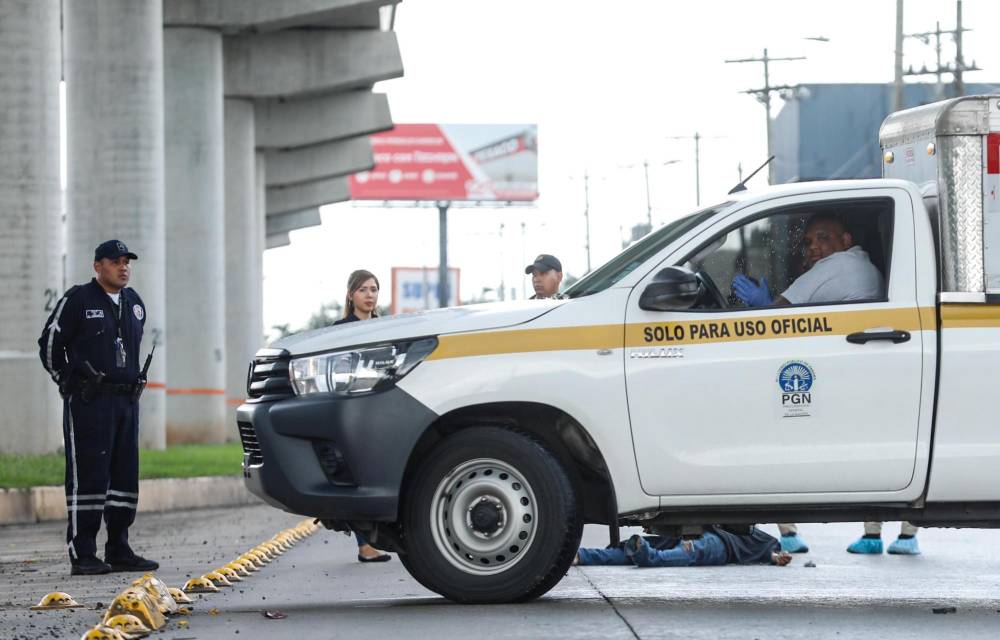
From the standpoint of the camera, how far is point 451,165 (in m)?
96.4

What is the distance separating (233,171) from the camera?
47.7 metres

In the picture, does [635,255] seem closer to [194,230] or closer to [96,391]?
[96,391]

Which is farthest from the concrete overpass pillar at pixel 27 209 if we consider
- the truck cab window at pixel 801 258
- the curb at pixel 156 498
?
the truck cab window at pixel 801 258

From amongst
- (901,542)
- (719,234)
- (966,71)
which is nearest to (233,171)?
(966,71)

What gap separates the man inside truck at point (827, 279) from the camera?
950cm

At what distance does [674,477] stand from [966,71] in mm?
50855

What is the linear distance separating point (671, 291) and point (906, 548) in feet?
16.2

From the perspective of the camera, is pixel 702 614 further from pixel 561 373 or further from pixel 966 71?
pixel 966 71

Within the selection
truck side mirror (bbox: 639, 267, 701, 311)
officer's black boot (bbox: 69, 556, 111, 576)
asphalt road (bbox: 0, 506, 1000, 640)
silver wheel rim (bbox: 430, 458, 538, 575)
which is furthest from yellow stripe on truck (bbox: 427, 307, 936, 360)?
officer's black boot (bbox: 69, 556, 111, 576)

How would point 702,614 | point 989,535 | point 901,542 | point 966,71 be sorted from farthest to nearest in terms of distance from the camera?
point 966,71, point 989,535, point 901,542, point 702,614

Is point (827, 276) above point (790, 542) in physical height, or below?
above

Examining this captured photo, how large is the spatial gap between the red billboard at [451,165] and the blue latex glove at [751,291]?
3333 inches

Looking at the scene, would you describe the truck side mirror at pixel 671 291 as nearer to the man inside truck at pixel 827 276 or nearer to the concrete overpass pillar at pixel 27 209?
the man inside truck at pixel 827 276

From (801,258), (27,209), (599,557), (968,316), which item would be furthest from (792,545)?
(27,209)
